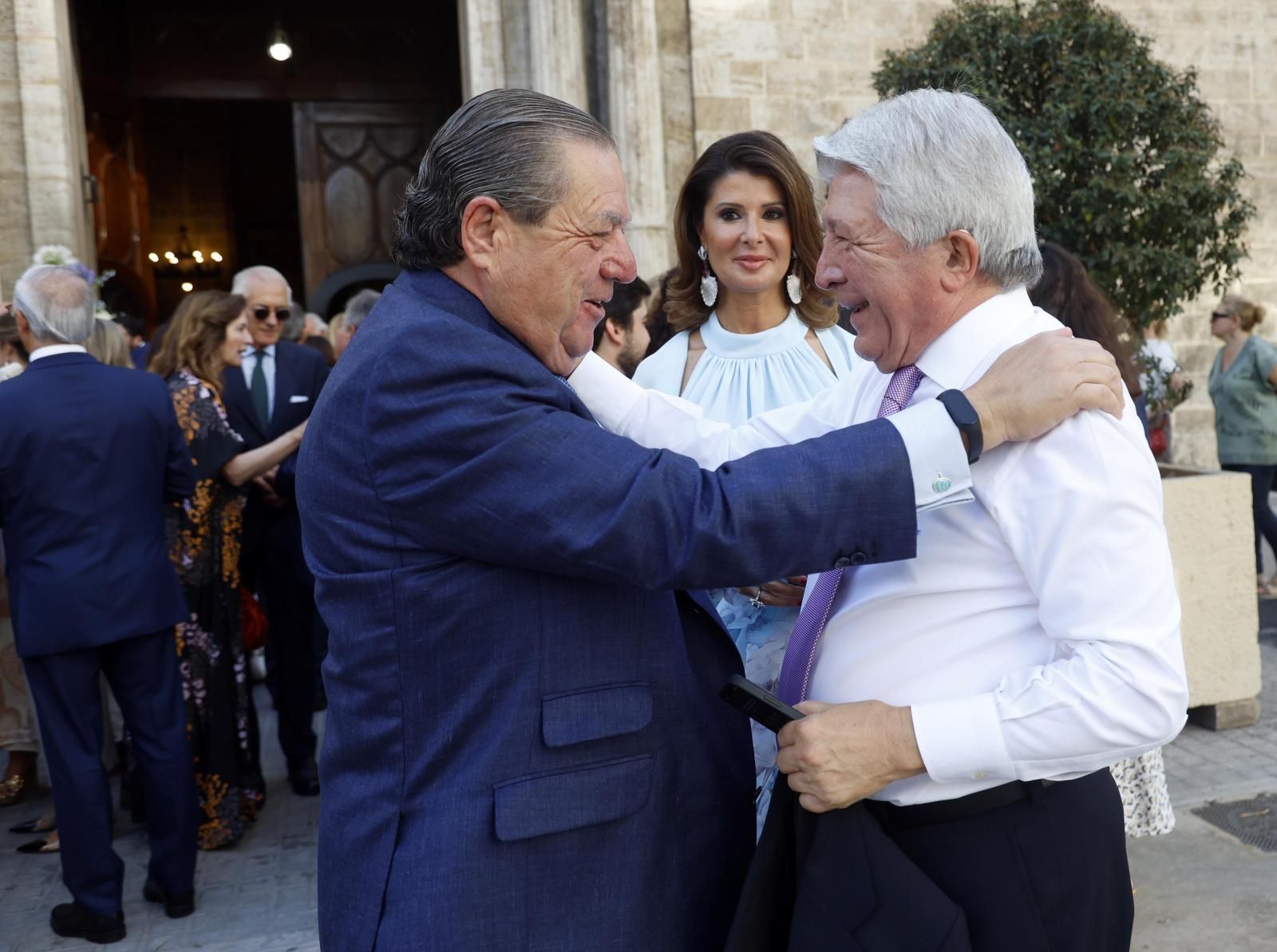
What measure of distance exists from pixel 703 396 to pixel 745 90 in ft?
21.2

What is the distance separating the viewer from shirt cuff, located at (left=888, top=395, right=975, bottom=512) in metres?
1.48

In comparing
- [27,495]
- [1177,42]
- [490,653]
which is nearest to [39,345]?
[27,495]

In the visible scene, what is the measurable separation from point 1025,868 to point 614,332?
96.9 inches

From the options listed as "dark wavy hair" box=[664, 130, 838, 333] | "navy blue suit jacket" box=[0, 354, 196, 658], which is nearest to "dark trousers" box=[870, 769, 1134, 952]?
"dark wavy hair" box=[664, 130, 838, 333]

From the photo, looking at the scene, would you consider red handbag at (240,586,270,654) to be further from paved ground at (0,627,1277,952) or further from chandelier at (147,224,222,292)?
chandelier at (147,224,222,292)

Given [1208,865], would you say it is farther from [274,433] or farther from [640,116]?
[640,116]

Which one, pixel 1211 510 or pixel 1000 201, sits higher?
pixel 1000 201

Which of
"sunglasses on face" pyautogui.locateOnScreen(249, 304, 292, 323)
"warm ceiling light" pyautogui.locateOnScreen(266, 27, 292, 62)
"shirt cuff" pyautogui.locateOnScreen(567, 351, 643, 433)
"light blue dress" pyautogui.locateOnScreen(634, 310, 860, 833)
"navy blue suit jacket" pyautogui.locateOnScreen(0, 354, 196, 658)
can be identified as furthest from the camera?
"warm ceiling light" pyautogui.locateOnScreen(266, 27, 292, 62)

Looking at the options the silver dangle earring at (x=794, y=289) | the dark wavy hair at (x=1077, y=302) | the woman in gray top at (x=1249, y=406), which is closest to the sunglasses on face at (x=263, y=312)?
the silver dangle earring at (x=794, y=289)

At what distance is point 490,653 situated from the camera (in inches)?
59.5

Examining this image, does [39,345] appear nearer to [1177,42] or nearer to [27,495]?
[27,495]

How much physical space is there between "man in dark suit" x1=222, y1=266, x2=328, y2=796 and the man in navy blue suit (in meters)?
3.82

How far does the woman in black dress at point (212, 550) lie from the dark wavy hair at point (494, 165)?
3177mm

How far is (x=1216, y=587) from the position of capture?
→ 5.25m
